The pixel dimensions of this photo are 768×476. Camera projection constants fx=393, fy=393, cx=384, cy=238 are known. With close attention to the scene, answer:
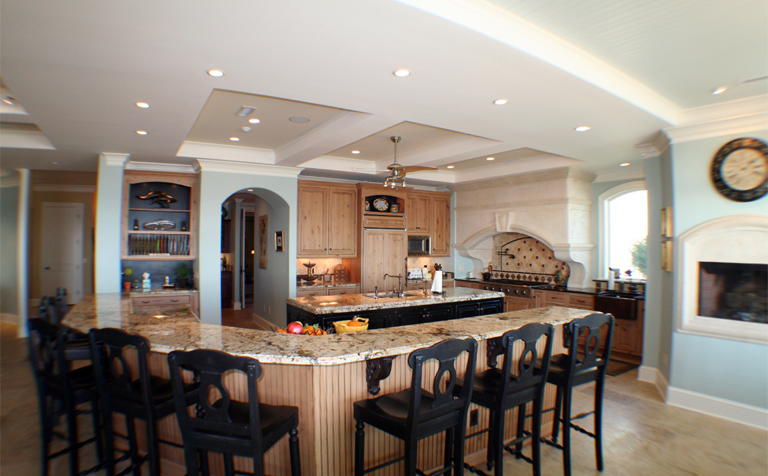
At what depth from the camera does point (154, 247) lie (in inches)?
228

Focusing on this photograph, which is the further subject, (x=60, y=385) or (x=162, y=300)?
(x=162, y=300)

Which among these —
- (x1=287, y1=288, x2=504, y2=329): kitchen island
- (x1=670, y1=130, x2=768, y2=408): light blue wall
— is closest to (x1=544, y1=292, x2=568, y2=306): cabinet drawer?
(x1=287, y1=288, x2=504, y2=329): kitchen island

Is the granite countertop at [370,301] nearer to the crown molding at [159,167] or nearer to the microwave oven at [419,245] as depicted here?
the microwave oven at [419,245]

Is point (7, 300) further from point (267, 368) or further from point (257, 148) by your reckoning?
point (267, 368)

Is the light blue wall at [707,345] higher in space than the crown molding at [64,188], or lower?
lower

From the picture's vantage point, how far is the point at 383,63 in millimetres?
2365

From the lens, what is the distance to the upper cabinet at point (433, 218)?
729cm

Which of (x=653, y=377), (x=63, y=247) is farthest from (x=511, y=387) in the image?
(x=63, y=247)

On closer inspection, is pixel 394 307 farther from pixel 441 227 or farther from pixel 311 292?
pixel 441 227

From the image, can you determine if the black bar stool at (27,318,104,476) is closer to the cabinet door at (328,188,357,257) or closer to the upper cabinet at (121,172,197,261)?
the upper cabinet at (121,172,197,261)

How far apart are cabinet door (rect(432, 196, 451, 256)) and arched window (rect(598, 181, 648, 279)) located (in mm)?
2633

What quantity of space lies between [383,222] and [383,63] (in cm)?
452

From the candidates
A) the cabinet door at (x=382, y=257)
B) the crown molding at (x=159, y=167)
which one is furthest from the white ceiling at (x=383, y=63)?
the cabinet door at (x=382, y=257)

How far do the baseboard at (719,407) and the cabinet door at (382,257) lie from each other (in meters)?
4.00
